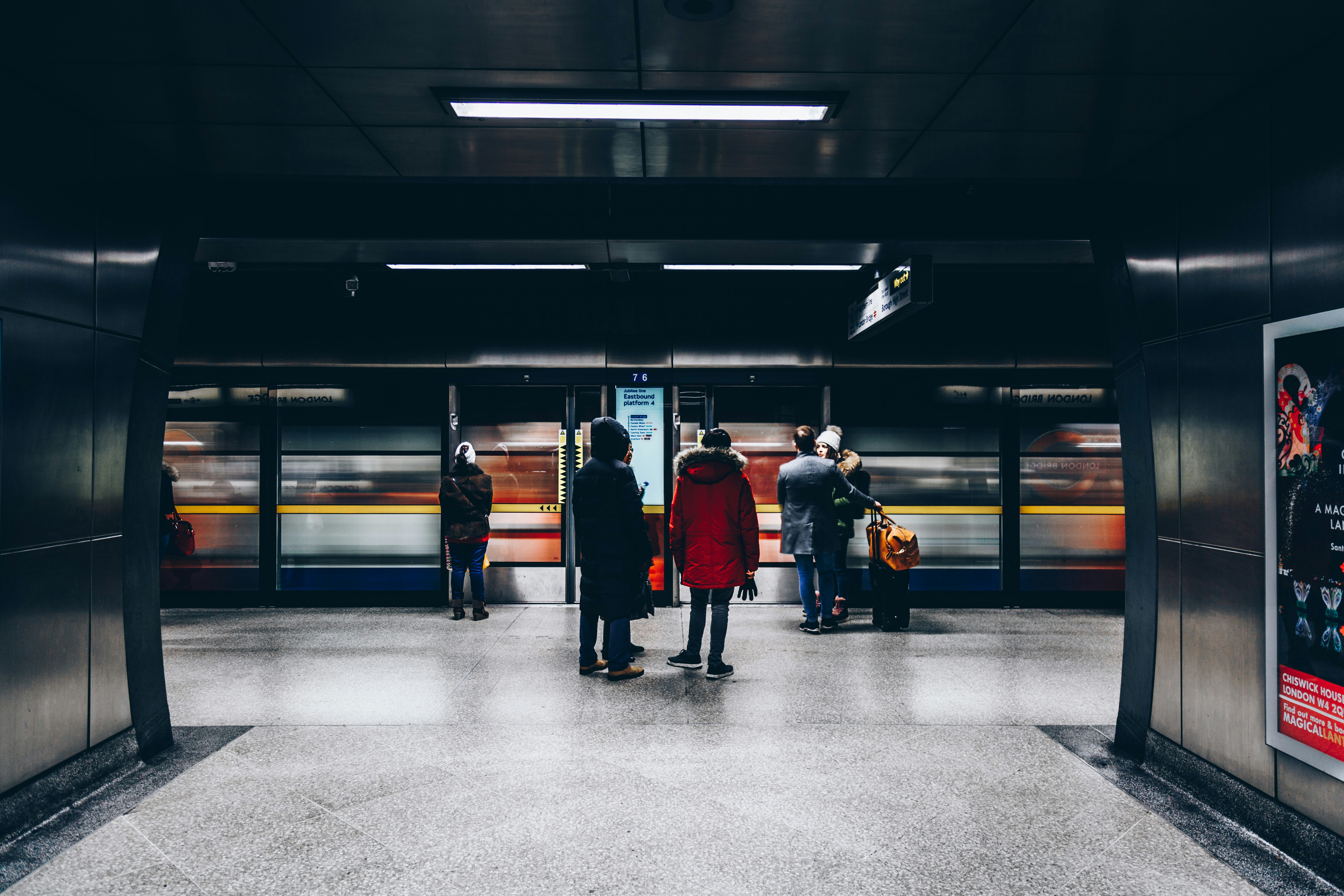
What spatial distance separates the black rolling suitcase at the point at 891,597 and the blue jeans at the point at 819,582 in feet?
1.30

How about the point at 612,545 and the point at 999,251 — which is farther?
the point at 999,251

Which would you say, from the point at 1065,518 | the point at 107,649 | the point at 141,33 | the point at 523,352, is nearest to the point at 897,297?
the point at 523,352

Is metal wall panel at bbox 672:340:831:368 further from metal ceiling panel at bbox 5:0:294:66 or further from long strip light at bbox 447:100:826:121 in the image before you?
metal ceiling panel at bbox 5:0:294:66

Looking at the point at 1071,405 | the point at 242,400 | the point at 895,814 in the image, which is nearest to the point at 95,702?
the point at 895,814

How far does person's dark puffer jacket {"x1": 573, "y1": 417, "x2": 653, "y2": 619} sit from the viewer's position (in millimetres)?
5137

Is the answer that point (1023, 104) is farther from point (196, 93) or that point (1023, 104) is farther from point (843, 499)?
point (843, 499)

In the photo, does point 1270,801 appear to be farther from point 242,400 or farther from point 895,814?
point 242,400

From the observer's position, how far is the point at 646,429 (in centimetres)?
809

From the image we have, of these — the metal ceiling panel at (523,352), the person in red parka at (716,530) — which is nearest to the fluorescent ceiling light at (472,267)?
the metal ceiling panel at (523,352)

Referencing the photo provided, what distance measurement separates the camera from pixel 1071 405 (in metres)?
8.12

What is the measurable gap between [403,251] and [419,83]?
269cm

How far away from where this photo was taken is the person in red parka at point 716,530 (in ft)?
17.4

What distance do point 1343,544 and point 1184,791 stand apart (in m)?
1.53

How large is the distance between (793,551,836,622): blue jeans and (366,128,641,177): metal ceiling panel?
381 centimetres
